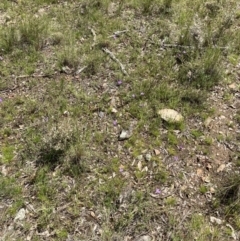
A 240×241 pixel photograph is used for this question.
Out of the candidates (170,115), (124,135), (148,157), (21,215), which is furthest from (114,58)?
(21,215)

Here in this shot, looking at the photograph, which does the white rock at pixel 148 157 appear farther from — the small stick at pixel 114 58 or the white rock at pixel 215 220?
the small stick at pixel 114 58

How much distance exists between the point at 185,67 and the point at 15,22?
352 centimetres

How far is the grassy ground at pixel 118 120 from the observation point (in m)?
4.56

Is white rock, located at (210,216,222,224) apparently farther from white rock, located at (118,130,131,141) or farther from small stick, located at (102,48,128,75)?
small stick, located at (102,48,128,75)

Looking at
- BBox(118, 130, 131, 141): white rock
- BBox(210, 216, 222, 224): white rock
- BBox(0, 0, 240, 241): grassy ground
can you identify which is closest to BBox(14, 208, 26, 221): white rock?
BBox(0, 0, 240, 241): grassy ground

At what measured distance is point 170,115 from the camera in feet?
18.8

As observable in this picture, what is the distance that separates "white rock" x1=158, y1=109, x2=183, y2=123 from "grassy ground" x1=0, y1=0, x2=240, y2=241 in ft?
0.26

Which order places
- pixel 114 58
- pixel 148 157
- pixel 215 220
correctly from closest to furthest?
pixel 215 220 → pixel 148 157 → pixel 114 58

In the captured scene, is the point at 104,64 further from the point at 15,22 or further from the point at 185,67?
the point at 15,22

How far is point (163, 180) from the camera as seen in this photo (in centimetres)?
498

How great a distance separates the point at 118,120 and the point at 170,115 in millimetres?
→ 841

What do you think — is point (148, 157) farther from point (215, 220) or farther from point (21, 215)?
point (21, 215)

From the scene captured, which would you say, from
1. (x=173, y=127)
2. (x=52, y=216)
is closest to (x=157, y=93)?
(x=173, y=127)

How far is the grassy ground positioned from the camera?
4.56 metres
